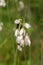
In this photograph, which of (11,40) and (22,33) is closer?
(22,33)

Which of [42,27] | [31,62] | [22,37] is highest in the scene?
[42,27]

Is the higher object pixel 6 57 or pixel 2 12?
pixel 2 12

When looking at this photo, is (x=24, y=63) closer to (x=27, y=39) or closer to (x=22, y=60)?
(x=22, y=60)

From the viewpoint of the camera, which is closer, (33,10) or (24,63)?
(24,63)

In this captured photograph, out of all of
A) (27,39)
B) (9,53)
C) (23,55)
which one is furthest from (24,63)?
(27,39)

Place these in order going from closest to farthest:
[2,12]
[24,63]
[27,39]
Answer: [27,39] < [24,63] < [2,12]

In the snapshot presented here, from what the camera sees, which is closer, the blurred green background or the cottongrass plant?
the cottongrass plant

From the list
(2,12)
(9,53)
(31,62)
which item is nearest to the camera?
(31,62)

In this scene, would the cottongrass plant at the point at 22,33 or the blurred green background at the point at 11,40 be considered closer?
the cottongrass plant at the point at 22,33

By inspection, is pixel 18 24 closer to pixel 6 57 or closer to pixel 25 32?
pixel 25 32
